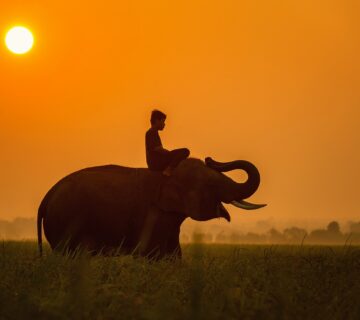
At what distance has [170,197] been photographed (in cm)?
1004

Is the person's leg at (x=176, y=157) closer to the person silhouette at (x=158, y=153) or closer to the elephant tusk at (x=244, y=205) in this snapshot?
the person silhouette at (x=158, y=153)

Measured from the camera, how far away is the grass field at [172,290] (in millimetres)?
4895

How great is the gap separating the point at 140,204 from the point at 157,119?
1344mm

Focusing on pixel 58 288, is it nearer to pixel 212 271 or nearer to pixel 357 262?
pixel 212 271

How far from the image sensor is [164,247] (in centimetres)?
981

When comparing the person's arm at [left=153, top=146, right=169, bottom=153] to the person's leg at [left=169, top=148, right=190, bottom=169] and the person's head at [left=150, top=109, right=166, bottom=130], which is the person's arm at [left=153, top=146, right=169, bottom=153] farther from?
the person's head at [left=150, top=109, right=166, bottom=130]

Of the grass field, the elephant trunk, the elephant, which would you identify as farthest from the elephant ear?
the grass field

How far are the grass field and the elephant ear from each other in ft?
→ 6.47

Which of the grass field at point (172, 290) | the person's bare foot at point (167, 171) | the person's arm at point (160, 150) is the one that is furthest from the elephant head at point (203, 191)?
the grass field at point (172, 290)

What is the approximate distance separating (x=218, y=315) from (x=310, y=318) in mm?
867

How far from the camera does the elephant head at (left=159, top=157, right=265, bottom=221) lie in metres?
10.1

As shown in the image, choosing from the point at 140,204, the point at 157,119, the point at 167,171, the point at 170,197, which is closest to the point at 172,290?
the point at 170,197

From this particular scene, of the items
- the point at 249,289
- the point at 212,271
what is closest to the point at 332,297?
the point at 249,289

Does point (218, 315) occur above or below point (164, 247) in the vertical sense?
above
